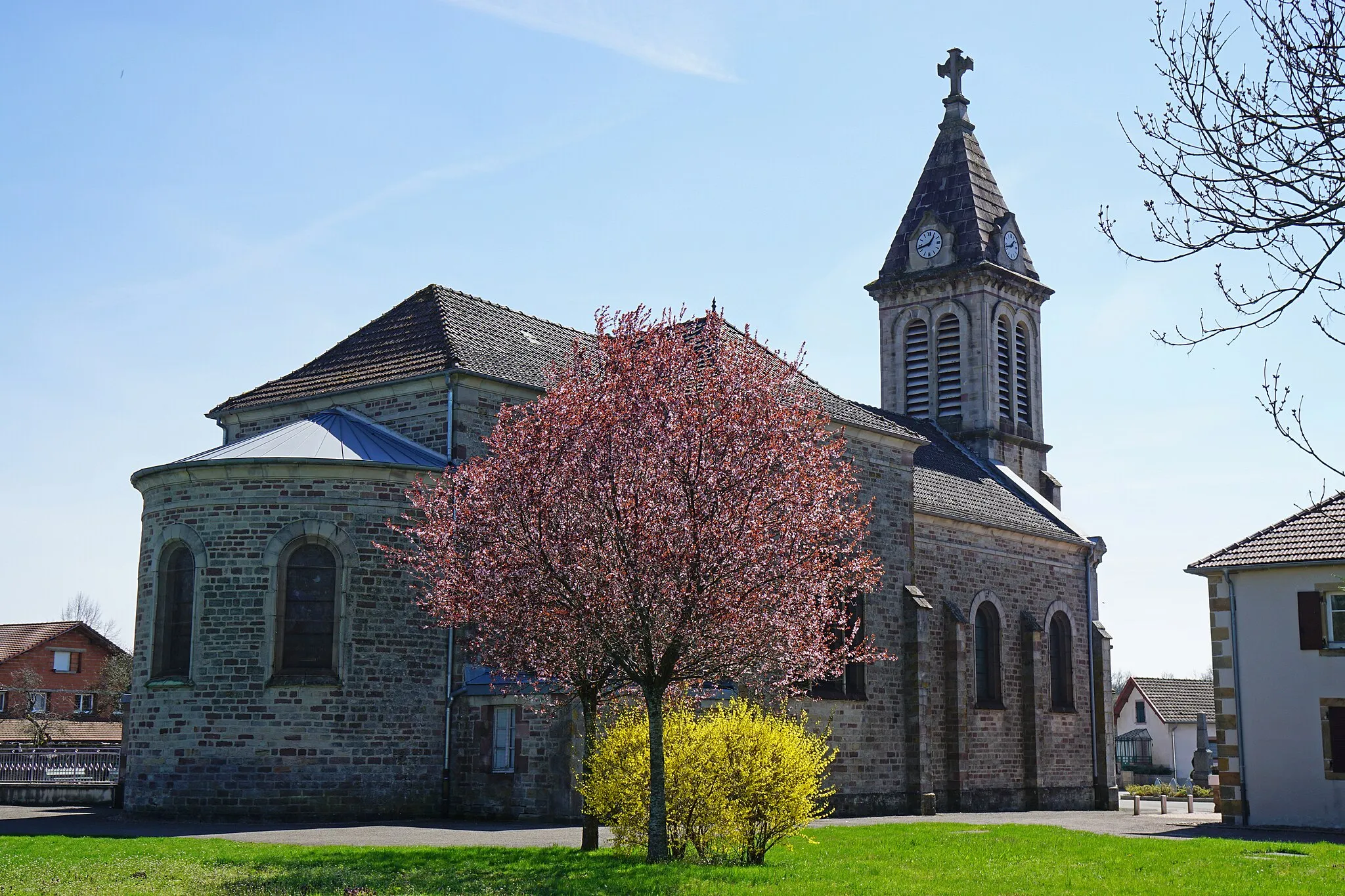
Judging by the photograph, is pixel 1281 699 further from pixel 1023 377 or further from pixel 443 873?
pixel 1023 377

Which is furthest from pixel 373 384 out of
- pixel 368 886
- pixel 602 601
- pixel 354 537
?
pixel 368 886

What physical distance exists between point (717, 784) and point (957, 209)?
28796mm

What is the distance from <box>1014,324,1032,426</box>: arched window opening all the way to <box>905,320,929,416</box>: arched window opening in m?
2.90

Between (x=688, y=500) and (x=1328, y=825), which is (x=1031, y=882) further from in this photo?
(x=1328, y=825)

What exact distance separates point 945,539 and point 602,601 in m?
17.4

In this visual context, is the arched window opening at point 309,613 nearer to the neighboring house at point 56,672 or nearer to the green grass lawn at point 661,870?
the green grass lawn at point 661,870

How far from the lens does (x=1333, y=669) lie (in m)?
23.3

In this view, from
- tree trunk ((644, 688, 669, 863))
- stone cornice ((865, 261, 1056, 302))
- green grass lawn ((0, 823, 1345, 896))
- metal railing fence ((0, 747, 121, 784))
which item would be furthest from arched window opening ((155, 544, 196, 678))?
stone cornice ((865, 261, 1056, 302))

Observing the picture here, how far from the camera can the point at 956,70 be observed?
1684 inches

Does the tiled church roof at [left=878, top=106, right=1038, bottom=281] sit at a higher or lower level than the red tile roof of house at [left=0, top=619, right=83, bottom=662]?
higher

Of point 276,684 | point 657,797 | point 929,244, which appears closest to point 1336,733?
point 657,797

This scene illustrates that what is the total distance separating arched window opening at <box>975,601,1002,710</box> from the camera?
31844mm

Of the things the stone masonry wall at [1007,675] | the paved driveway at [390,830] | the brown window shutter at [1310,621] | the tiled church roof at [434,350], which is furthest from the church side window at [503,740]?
the brown window shutter at [1310,621]

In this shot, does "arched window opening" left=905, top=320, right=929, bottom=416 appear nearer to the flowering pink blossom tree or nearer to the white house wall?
the white house wall
